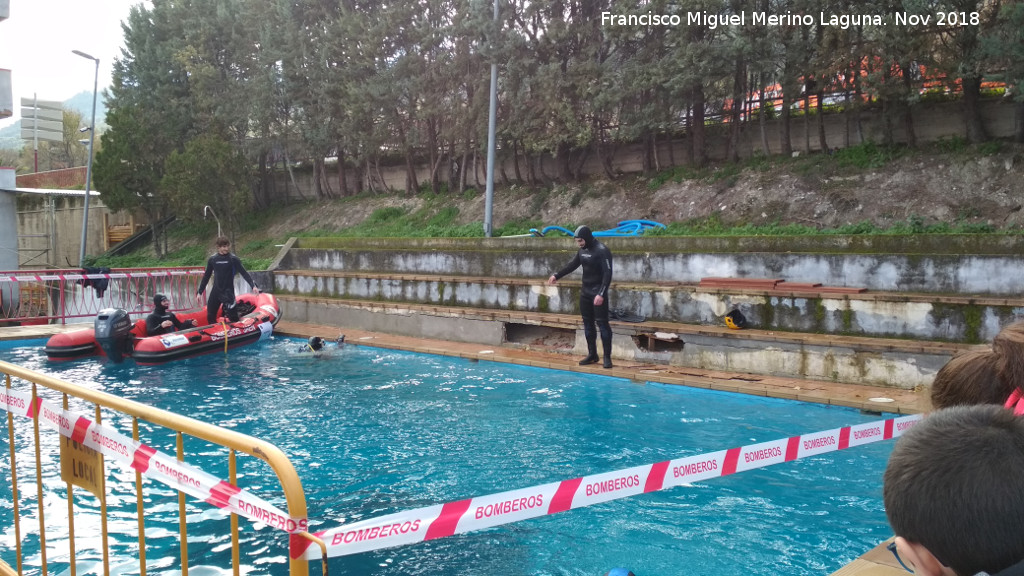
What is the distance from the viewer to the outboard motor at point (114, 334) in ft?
37.7

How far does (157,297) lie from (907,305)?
1183 centimetres

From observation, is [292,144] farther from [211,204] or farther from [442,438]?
[442,438]

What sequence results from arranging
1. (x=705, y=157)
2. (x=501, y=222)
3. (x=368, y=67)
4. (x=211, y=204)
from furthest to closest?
1. (x=211, y=204)
2. (x=368, y=67)
3. (x=501, y=222)
4. (x=705, y=157)

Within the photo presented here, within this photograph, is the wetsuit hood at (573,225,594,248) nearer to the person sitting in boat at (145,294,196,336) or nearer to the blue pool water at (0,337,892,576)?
the blue pool water at (0,337,892,576)

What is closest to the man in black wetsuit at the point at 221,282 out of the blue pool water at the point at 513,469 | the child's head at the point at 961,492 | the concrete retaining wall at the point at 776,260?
the blue pool water at the point at 513,469

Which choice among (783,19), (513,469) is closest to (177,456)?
(513,469)

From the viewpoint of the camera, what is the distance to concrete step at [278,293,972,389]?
27.7ft

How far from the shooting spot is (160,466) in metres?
2.71

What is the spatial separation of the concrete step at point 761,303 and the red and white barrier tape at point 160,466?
847 centimetres

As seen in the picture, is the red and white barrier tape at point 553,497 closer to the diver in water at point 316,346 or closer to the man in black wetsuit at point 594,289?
Answer: the man in black wetsuit at point 594,289

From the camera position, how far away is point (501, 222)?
19.2 metres

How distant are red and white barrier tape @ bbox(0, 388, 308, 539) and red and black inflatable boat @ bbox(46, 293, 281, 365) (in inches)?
326

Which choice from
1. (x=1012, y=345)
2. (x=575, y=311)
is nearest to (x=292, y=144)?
(x=575, y=311)

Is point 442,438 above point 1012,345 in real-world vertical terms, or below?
below
